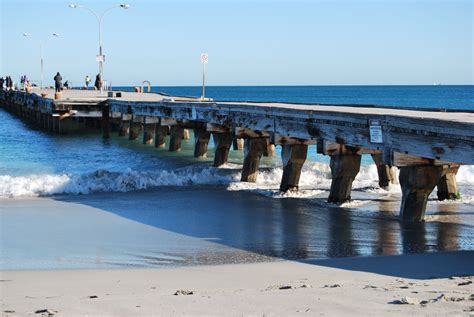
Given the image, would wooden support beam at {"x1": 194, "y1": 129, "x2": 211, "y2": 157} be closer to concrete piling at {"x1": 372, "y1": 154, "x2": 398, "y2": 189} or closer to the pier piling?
the pier piling

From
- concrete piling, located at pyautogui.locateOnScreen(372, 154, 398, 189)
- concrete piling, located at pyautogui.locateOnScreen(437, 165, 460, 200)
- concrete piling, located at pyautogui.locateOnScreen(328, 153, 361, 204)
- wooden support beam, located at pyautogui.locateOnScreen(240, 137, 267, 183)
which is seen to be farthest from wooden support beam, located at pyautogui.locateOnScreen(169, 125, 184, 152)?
concrete piling, located at pyautogui.locateOnScreen(437, 165, 460, 200)

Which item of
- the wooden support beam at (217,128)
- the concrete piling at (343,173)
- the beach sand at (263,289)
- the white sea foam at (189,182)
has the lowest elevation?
the white sea foam at (189,182)

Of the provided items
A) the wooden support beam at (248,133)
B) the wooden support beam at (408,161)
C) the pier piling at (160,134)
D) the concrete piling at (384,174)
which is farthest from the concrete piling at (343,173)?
the pier piling at (160,134)

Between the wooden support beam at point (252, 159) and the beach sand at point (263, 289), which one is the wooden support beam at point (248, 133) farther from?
the beach sand at point (263, 289)

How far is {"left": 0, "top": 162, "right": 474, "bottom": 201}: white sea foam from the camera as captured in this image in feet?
56.7

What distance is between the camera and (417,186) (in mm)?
12258

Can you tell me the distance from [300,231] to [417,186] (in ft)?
6.38

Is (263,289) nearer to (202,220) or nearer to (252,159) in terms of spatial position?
(202,220)

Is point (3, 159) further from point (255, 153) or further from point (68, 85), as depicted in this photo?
point (68, 85)

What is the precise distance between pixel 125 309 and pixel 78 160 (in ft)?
68.4

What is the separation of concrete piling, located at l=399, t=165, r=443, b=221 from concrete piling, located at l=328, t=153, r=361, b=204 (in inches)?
78.4

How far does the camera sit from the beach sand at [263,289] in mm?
6730

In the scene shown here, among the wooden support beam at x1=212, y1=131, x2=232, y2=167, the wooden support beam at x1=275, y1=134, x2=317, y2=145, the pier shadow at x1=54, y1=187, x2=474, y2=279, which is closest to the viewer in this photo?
the pier shadow at x1=54, y1=187, x2=474, y2=279

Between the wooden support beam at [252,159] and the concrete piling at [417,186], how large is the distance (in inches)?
254
